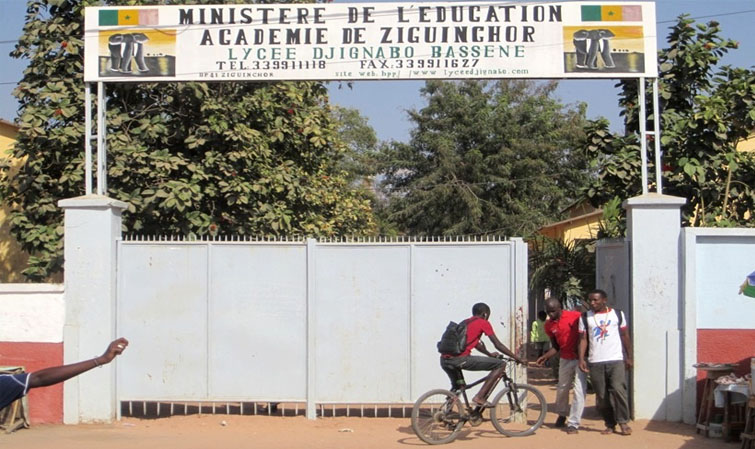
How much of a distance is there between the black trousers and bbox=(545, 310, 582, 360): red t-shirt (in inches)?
15.0

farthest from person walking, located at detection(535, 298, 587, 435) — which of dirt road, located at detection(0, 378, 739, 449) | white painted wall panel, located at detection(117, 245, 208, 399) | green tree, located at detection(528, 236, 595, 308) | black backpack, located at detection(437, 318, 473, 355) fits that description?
green tree, located at detection(528, 236, 595, 308)

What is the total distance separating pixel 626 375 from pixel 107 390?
18.7 feet

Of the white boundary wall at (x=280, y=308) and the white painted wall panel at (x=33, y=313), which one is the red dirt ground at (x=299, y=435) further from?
the white painted wall panel at (x=33, y=313)

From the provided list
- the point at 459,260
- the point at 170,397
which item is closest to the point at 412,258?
the point at 459,260

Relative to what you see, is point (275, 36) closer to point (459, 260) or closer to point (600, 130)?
point (459, 260)

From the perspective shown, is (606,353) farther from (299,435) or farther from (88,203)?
(88,203)

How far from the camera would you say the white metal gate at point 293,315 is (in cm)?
988

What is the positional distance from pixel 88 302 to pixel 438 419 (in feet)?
13.3

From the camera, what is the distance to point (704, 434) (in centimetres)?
913

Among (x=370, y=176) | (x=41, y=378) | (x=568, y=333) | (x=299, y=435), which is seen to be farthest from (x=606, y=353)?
(x=370, y=176)

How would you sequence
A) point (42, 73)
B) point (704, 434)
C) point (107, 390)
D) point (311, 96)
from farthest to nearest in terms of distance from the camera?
point (311, 96), point (42, 73), point (107, 390), point (704, 434)

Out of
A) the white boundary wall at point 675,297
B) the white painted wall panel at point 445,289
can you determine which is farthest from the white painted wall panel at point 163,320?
the white boundary wall at point 675,297

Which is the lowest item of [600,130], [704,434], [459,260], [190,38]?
[704,434]

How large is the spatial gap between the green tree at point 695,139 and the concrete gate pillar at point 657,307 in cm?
158
